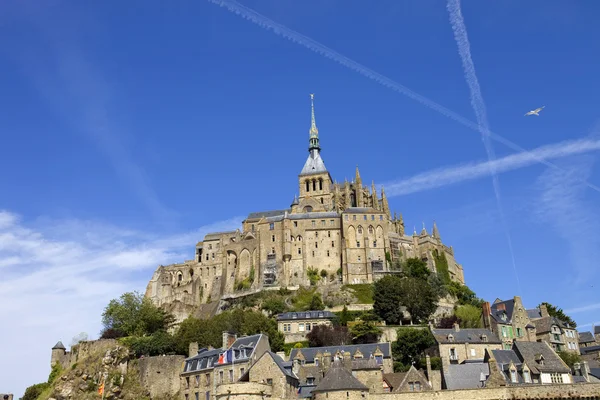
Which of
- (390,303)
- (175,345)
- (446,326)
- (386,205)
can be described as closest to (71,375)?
(175,345)

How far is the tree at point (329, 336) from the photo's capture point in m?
69.2

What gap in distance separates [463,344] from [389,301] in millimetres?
17050

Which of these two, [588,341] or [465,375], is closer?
[465,375]

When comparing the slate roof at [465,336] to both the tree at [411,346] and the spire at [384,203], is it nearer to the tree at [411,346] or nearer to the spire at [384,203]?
the tree at [411,346]

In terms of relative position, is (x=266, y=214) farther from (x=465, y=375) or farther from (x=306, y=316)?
(x=465, y=375)

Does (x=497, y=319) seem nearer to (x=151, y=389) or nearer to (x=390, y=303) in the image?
(x=390, y=303)

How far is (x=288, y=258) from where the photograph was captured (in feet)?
322

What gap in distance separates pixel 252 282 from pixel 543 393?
2124 inches

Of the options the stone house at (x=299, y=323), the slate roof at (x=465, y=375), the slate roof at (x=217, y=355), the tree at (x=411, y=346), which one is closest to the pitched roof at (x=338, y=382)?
the slate roof at (x=217, y=355)

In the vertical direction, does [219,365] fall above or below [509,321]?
below

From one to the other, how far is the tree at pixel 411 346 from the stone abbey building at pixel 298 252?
89.7 feet

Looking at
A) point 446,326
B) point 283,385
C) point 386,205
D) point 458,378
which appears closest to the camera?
point 283,385

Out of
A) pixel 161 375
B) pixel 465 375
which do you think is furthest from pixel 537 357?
pixel 161 375

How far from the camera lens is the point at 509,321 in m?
71.2
